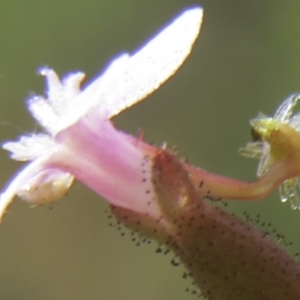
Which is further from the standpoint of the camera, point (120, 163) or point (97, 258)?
point (97, 258)

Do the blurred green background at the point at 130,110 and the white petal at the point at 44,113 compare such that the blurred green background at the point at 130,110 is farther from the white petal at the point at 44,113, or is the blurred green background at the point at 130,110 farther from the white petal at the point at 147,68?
the white petal at the point at 147,68

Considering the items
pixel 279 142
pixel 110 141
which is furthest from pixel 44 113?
pixel 279 142

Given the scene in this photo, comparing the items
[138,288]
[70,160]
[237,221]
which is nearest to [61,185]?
[70,160]

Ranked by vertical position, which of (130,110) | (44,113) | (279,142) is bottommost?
(279,142)

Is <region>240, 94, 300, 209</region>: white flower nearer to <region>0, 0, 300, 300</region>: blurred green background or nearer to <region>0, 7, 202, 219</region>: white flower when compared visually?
<region>0, 7, 202, 219</region>: white flower

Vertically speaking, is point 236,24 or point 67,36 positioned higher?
point 67,36

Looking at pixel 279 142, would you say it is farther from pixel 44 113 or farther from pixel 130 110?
pixel 130 110

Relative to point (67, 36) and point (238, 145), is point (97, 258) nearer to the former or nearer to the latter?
point (238, 145)
